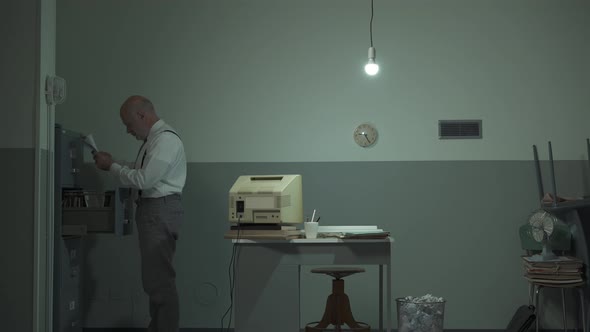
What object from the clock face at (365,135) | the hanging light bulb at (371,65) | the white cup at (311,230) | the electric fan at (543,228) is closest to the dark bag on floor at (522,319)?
the electric fan at (543,228)

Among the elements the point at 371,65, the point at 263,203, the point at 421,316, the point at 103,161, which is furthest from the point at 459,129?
the point at 103,161

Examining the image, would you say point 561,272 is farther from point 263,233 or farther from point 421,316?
point 263,233

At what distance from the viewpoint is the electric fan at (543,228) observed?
15.2 ft

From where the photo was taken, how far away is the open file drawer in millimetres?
4566

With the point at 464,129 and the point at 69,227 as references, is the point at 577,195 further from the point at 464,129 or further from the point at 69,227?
the point at 69,227

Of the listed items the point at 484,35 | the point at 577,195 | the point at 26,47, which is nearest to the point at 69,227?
the point at 26,47

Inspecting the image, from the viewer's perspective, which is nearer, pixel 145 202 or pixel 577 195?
pixel 145 202

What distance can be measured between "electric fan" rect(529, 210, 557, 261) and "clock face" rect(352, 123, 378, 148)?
1.37 metres

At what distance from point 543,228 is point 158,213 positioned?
102 inches

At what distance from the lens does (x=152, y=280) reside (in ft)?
13.9

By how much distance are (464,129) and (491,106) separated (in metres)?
0.28

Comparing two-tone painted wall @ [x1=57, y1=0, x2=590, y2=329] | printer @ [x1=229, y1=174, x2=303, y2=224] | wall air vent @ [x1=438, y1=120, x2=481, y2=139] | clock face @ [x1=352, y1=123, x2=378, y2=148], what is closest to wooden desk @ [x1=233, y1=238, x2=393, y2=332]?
printer @ [x1=229, y1=174, x2=303, y2=224]

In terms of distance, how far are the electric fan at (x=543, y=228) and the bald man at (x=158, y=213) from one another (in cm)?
242

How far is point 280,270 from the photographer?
3904mm
